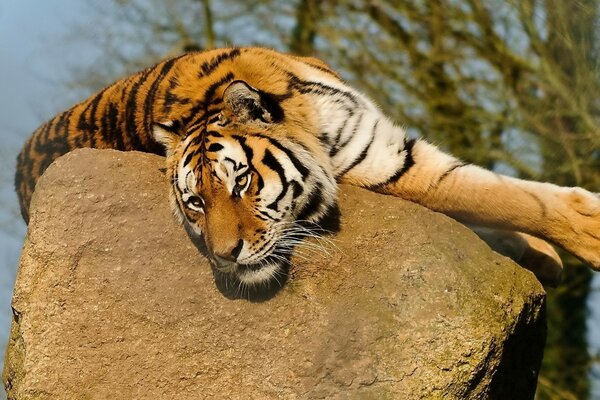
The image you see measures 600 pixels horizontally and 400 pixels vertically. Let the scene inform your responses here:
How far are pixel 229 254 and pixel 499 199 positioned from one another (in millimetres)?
1100

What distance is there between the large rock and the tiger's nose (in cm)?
14

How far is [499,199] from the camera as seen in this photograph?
134 inches

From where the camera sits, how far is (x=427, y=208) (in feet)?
11.1

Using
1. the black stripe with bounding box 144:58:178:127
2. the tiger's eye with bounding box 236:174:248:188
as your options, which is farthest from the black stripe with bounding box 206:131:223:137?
the black stripe with bounding box 144:58:178:127

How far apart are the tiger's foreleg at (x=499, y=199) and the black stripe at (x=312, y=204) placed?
1.02ft

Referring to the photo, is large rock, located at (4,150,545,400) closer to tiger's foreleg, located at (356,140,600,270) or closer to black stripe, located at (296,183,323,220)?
black stripe, located at (296,183,323,220)

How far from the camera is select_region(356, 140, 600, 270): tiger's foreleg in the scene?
131 inches

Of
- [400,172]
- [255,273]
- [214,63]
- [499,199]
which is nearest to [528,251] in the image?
[499,199]

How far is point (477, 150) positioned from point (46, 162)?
383cm

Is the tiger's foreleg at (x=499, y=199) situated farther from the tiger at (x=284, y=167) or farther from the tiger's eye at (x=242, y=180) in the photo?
the tiger's eye at (x=242, y=180)

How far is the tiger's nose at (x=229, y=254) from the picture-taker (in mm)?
3021

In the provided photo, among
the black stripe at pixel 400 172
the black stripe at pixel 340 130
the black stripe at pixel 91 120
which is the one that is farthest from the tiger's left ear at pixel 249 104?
the black stripe at pixel 91 120

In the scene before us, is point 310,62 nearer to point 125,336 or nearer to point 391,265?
point 391,265

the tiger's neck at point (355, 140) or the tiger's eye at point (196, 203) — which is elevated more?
the tiger's neck at point (355, 140)
